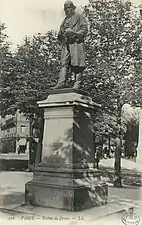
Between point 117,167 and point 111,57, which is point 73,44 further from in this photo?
point 117,167

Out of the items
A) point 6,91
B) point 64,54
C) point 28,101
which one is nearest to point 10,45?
point 64,54

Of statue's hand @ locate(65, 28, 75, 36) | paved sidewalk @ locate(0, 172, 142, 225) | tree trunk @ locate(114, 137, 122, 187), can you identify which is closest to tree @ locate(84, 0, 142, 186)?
tree trunk @ locate(114, 137, 122, 187)

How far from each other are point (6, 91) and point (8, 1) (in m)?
1.26

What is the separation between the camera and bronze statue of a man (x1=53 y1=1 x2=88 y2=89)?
11.2ft

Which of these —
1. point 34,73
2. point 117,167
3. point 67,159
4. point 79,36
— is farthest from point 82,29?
point 117,167

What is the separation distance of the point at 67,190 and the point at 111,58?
183cm

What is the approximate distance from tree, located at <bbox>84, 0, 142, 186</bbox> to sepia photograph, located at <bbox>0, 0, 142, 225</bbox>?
1 cm

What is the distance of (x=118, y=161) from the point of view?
378 centimetres

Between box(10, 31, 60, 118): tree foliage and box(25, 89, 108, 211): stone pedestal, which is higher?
box(10, 31, 60, 118): tree foliage

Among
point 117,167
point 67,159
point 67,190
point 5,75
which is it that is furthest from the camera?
point 5,75

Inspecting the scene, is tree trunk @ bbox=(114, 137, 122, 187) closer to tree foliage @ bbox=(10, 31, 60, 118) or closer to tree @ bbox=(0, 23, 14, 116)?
tree foliage @ bbox=(10, 31, 60, 118)

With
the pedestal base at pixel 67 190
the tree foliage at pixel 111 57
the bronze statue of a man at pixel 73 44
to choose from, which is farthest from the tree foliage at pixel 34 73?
the pedestal base at pixel 67 190

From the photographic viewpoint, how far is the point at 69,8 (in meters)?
3.23

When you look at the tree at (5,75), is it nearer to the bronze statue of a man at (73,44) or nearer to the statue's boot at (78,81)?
the bronze statue of a man at (73,44)
